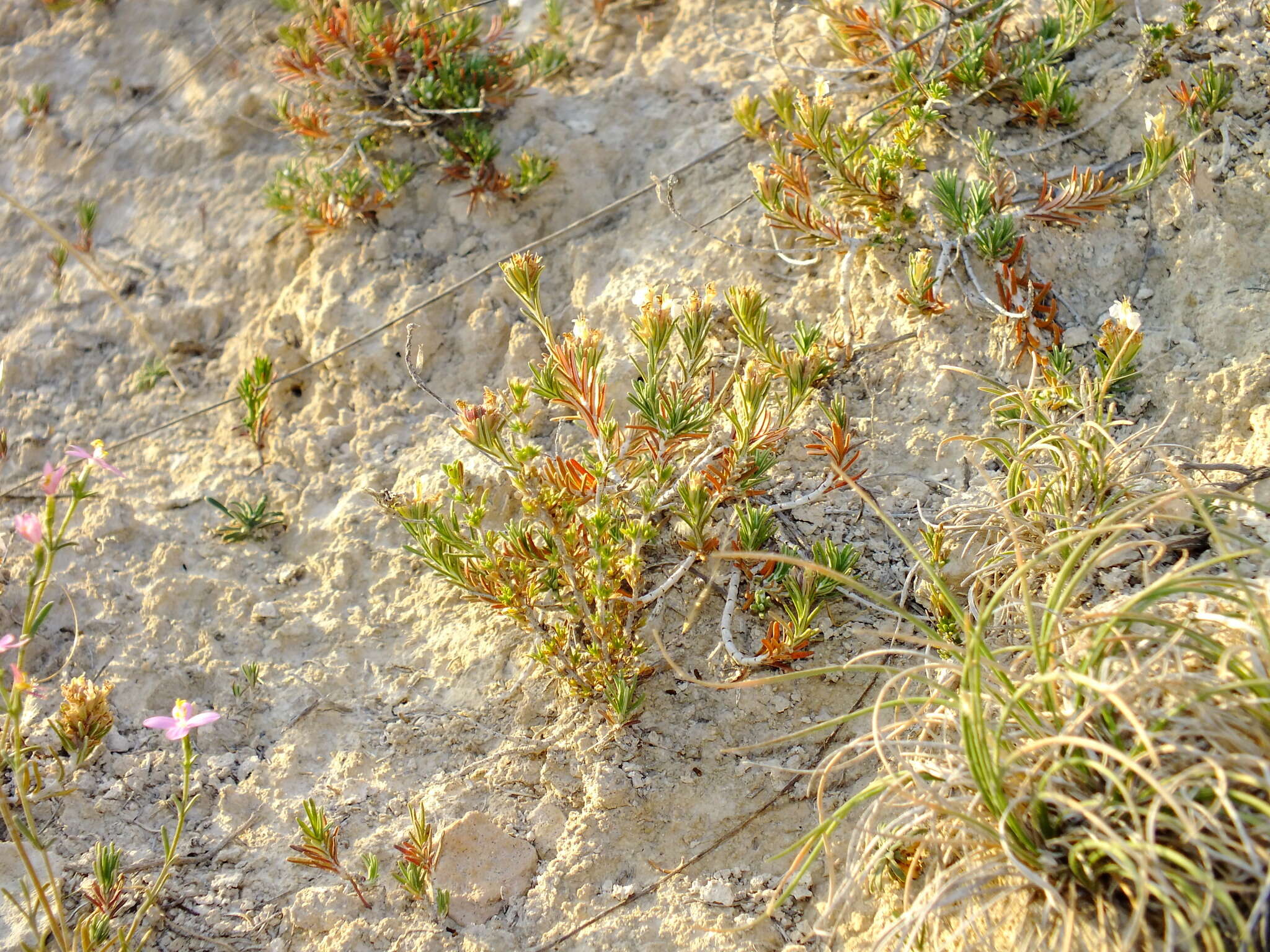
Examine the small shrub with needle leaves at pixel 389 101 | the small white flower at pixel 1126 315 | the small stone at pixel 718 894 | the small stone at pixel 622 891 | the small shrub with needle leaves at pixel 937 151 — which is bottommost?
the small stone at pixel 718 894

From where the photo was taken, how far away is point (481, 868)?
2783mm

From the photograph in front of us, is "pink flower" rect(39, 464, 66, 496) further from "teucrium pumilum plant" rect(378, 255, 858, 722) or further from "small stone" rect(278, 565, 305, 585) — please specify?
"small stone" rect(278, 565, 305, 585)

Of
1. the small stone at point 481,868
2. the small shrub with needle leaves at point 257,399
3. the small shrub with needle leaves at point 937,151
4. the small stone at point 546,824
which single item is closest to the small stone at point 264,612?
the small shrub with needle leaves at point 257,399

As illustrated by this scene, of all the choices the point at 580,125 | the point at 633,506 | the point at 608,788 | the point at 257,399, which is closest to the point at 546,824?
the point at 608,788

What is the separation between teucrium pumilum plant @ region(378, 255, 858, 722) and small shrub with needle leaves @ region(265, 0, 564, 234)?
155 cm

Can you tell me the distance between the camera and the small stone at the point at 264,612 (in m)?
3.46

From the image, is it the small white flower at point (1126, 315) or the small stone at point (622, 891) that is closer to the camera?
the small stone at point (622, 891)

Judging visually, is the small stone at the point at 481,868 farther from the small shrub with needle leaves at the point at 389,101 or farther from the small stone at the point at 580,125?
the small stone at the point at 580,125

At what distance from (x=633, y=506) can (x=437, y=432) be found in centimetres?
98

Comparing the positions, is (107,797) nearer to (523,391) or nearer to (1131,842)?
(523,391)

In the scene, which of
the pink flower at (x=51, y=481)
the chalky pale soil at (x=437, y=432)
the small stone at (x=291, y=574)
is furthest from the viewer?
the small stone at (x=291, y=574)

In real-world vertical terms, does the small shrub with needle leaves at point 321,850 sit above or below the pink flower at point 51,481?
below

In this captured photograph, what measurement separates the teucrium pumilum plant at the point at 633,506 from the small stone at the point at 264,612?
23.6 inches

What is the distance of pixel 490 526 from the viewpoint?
3.49 meters
